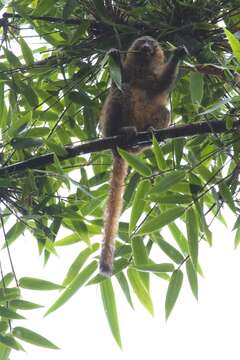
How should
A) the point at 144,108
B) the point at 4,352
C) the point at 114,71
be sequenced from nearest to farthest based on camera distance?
1. the point at 114,71
2. the point at 4,352
3. the point at 144,108

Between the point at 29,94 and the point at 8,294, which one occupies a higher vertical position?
the point at 29,94

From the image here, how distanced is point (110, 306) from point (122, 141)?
64 cm

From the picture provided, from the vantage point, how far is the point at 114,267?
216 cm

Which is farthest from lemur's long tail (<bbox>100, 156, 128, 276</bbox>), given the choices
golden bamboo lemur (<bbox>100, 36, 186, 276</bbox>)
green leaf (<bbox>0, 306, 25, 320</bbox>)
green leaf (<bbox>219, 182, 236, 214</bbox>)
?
green leaf (<bbox>219, 182, 236, 214</bbox>)

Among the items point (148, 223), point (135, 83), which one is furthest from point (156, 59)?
point (148, 223)

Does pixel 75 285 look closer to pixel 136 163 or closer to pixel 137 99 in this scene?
pixel 136 163

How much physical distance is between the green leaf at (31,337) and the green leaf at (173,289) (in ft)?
1.44

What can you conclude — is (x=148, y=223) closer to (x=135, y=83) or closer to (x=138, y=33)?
(x=138, y=33)

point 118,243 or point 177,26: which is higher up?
point 177,26

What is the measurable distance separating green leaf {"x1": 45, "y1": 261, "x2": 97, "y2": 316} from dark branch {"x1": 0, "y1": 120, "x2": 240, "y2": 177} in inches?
19.1

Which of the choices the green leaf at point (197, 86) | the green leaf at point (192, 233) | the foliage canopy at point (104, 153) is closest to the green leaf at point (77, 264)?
the foliage canopy at point (104, 153)

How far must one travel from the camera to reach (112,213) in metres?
2.22

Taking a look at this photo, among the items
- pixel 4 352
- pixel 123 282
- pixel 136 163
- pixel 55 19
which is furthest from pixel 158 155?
pixel 4 352

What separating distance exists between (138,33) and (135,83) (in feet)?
2.07
